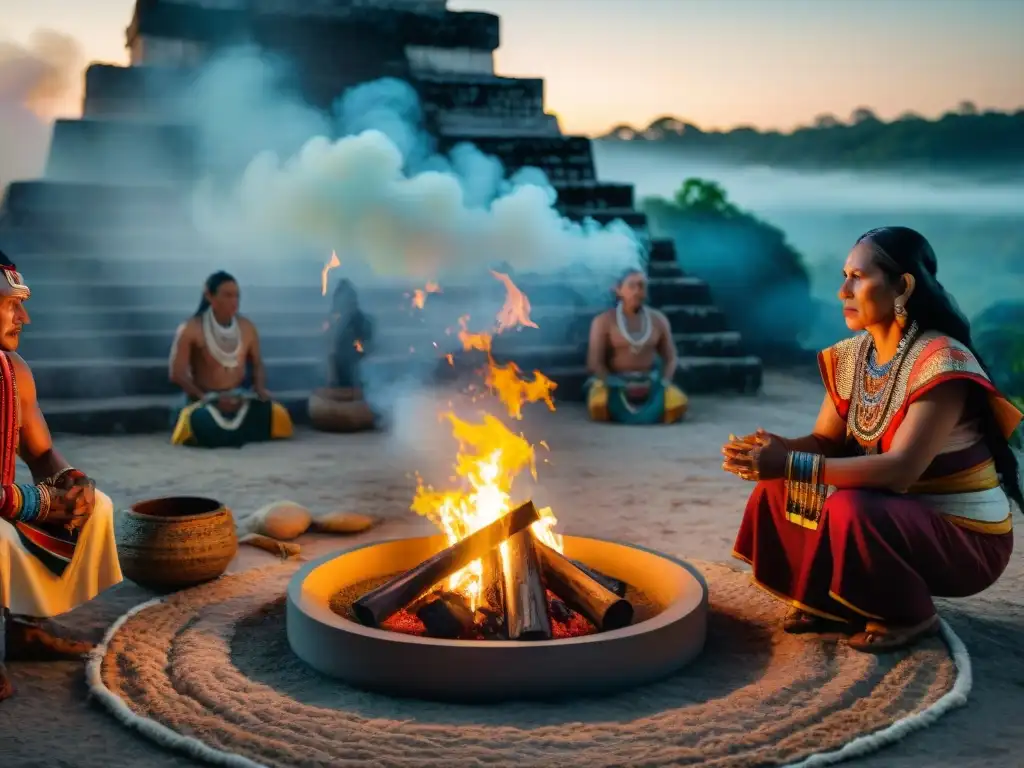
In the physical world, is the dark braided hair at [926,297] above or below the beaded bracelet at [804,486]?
above

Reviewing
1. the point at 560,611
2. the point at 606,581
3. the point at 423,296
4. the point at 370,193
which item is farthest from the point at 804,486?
the point at 423,296

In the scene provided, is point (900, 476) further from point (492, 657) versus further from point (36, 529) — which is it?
point (36, 529)

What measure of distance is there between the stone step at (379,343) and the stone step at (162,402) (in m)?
0.26

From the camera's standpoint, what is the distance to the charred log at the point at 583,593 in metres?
3.65

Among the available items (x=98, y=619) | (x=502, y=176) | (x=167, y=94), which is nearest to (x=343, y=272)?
(x=502, y=176)

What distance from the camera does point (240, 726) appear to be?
307cm

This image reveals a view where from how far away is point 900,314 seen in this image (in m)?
3.75

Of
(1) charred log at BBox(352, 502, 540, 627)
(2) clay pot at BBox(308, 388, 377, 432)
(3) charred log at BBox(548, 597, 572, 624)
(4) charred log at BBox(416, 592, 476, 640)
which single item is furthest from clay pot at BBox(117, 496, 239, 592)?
(2) clay pot at BBox(308, 388, 377, 432)

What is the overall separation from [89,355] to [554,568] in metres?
7.11

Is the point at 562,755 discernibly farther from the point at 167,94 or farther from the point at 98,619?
the point at 167,94

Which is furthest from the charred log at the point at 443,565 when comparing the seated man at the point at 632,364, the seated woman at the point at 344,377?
the seated man at the point at 632,364

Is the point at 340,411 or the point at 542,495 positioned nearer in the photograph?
the point at 542,495

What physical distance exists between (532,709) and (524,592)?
511 mm

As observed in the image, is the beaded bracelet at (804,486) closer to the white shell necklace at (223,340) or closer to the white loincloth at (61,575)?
the white loincloth at (61,575)
